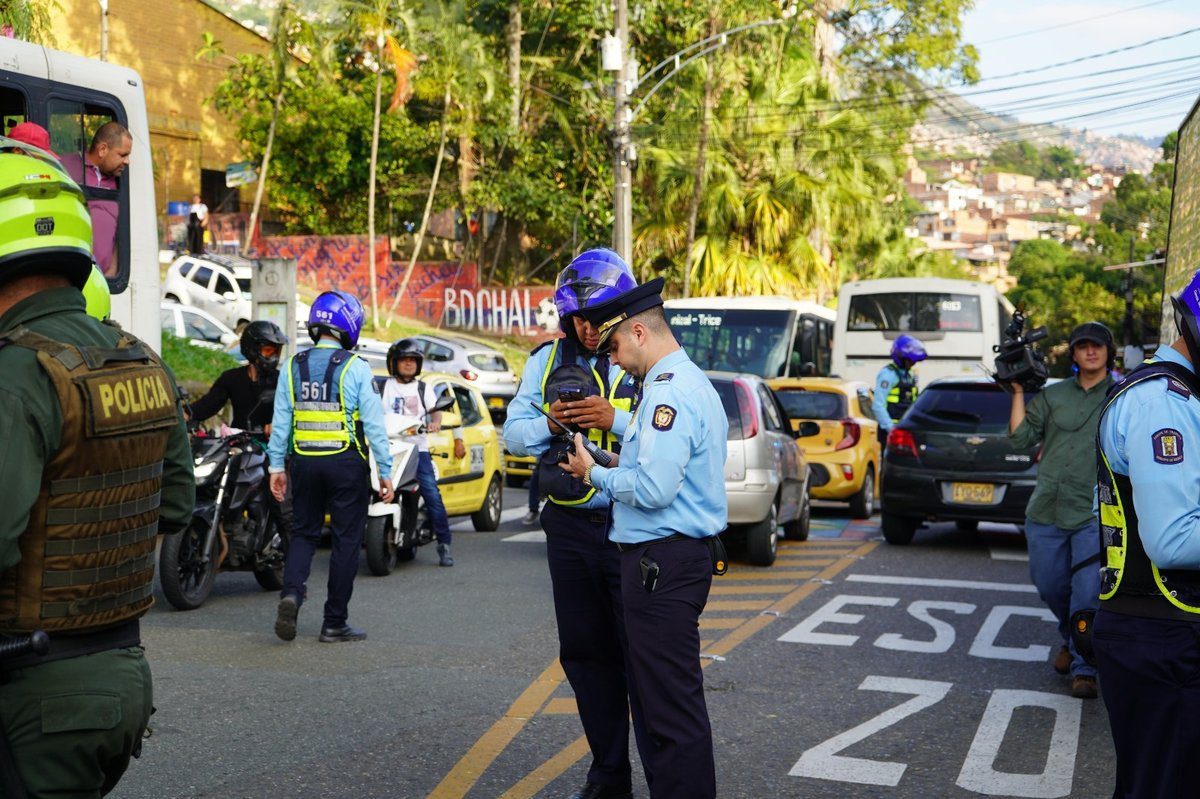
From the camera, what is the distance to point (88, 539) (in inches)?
112

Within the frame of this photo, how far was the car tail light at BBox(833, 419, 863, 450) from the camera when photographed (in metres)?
16.2

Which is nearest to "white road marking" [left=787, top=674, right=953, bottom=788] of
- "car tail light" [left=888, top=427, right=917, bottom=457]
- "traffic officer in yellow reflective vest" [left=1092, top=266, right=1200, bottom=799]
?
"traffic officer in yellow reflective vest" [left=1092, top=266, right=1200, bottom=799]

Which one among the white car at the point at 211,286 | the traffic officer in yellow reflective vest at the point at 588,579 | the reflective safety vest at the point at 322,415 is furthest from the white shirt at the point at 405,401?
the white car at the point at 211,286

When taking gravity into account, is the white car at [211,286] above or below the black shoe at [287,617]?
above

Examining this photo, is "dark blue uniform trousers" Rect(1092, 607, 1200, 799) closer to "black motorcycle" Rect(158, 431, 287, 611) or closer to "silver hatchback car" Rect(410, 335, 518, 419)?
"black motorcycle" Rect(158, 431, 287, 611)

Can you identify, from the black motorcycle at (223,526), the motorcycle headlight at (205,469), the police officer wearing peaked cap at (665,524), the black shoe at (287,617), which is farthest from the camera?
the motorcycle headlight at (205,469)

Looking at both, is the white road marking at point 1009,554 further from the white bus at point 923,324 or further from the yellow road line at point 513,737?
the white bus at point 923,324

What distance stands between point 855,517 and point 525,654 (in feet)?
30.3

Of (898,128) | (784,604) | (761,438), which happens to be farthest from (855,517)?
(898,128)

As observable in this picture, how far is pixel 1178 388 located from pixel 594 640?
244cm

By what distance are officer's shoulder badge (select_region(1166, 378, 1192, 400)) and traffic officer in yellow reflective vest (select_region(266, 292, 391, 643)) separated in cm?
515

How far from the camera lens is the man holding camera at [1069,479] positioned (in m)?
7.37

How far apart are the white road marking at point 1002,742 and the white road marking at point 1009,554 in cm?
574

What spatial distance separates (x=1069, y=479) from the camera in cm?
743
